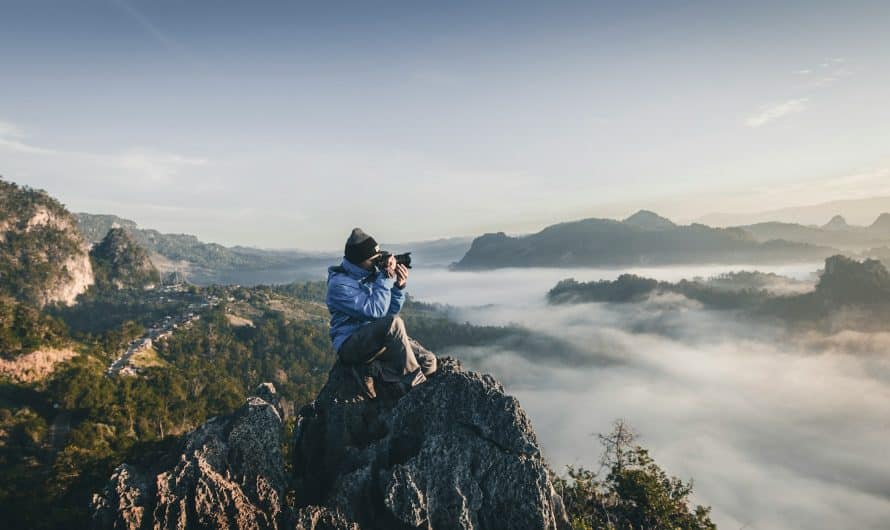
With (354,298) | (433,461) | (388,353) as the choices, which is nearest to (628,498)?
(433,461)

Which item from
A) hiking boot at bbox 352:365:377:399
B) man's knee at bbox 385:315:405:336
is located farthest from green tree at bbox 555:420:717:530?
man's knee at bbox 385:315:405:336

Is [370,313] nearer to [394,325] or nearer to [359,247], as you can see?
[394,325]

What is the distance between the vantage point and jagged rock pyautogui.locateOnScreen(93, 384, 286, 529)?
10141 mm

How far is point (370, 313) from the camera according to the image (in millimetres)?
11000

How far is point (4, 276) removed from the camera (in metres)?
192

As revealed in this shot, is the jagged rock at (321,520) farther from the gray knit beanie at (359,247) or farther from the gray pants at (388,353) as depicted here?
the gray knit beanie at (359,247)

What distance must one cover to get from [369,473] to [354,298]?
4.24 meters

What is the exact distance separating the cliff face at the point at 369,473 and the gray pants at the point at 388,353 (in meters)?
0.57

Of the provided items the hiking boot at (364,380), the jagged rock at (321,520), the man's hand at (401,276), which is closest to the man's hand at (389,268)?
the man's hand at (401,276)

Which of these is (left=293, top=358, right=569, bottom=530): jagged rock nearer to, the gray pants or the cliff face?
the cliff face

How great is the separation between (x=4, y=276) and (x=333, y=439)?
258948 millimetres

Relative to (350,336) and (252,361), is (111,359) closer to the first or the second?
(252,361)

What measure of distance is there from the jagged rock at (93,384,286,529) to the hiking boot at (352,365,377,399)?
2722 mm

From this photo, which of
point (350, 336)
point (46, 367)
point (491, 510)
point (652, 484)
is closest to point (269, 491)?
point (350, 336)
